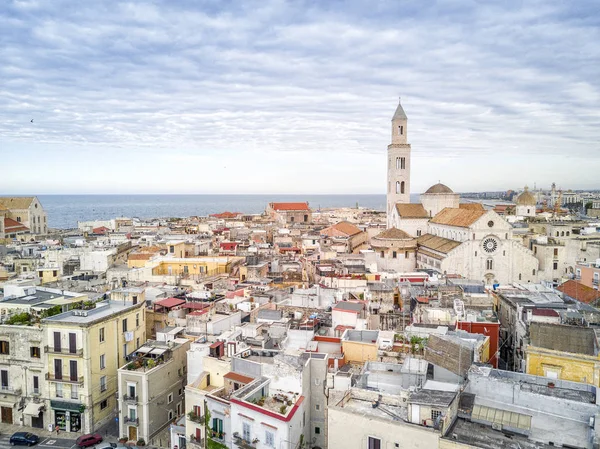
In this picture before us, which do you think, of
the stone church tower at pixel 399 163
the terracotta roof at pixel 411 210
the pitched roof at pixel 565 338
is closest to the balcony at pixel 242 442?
the pitched roof at pixel 565 338

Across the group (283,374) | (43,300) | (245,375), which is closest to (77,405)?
(43,300)

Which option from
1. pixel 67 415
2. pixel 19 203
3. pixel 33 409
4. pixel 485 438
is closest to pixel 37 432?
pixel 33 409

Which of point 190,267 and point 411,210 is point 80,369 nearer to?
point 190,267

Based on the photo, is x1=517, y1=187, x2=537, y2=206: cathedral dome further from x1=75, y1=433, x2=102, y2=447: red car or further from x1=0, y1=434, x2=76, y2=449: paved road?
x1=0, y1=434, x2=76, y2=449: paved road

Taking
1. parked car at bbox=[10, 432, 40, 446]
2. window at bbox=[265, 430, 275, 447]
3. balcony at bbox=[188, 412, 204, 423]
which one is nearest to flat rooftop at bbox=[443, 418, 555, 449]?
window at bbox=[265, 430, 275, 447]

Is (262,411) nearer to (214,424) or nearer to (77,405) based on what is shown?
(214,424)

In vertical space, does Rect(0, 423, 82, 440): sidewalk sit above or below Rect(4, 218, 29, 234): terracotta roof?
below
